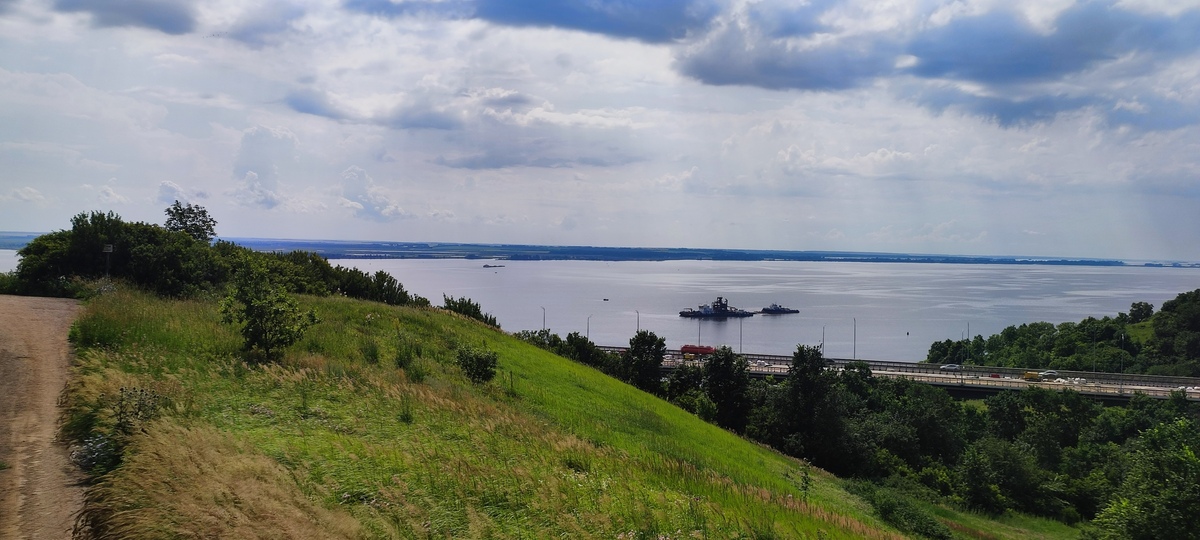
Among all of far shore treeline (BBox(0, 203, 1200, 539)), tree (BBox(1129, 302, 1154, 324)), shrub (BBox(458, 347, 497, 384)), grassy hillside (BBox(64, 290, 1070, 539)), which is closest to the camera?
grassy hillside (BBox(64, 290, 1070, 539))

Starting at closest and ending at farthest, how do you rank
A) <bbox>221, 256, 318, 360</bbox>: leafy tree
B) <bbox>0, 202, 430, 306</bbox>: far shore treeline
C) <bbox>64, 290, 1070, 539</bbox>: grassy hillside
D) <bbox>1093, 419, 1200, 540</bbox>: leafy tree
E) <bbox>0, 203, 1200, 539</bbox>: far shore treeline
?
<bbox>64, 290, 1070, 539</bbox>: grassy hillside, <bbox>221, 256, 318, 360</bbox>: leafy tree, <bbox>1093, 419, 1200, 540</bbox>: leafy tree, <bbox>0, 203, 1200, 539</bbox>: far shore treeline, <bbox>0, 202, 430, 306</bbox>: far shore treeline

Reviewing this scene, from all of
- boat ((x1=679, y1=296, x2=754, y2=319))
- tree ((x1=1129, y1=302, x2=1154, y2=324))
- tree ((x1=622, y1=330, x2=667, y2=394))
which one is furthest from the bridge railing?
boat ((x1=679, y1=296, x2=754, y2=319))

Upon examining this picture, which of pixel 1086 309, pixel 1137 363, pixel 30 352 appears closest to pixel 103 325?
pixel 30 352

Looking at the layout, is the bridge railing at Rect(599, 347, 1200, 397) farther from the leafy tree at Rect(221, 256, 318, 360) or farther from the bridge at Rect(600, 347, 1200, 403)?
the leafy tree at Rect(221, 256, 318, 360)

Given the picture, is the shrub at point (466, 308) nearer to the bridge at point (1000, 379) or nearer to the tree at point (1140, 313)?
the bridge at point (1000, 379)

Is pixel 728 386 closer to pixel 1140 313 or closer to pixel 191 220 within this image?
pixel 191 220

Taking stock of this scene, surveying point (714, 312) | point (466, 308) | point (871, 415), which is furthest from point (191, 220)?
point (714, 312)

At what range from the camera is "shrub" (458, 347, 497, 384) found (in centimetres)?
1964

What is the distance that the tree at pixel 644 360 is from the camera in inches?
2012

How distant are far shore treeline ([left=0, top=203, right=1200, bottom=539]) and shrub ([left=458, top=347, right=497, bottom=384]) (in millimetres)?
59

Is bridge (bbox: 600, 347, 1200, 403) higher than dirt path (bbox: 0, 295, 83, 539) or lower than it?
lower

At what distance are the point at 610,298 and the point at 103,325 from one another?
168 meters

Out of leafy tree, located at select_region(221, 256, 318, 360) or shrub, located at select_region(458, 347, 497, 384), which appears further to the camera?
shrub, located at select_region(458, 347, 497, 384)

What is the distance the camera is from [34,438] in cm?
952
